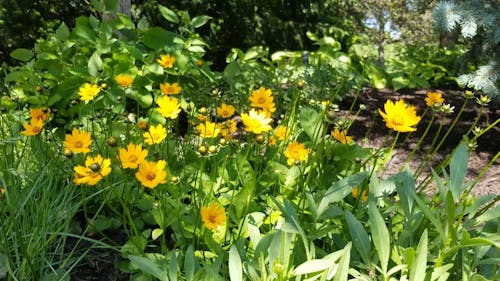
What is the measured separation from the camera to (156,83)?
9.73ft

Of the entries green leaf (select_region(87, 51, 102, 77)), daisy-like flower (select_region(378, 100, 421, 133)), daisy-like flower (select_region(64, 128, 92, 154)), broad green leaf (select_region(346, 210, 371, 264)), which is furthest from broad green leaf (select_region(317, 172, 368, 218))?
green leaf (select_region(87, 51, 102, 77))

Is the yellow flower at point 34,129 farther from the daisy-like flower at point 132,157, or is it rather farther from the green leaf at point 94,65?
the green leaf at point 94,65

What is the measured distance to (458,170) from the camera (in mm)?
1535

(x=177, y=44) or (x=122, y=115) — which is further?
(x=177, y=44)

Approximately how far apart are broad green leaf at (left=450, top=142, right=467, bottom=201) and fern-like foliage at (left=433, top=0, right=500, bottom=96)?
76.0 inches

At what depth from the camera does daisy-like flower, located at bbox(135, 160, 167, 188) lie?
127cm

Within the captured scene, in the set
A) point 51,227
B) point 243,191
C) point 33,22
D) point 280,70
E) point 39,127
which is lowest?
point 33,22

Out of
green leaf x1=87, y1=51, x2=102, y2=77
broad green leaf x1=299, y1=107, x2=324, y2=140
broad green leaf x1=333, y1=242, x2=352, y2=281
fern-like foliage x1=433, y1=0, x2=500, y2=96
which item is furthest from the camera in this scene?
fern-like foliage x1=433, y1=0, x2=500, y2=96

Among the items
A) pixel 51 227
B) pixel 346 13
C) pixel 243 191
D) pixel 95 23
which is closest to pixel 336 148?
pixel 243 191

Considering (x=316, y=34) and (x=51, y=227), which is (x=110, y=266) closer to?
(x=51, y=227)

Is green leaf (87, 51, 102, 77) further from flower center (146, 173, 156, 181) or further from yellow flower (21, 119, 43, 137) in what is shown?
flower center (146, 173, 156, 181)

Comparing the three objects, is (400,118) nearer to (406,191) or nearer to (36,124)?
(406,191)

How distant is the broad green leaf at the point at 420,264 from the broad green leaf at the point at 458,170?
282 millimetres

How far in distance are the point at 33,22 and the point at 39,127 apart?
4454 mm
